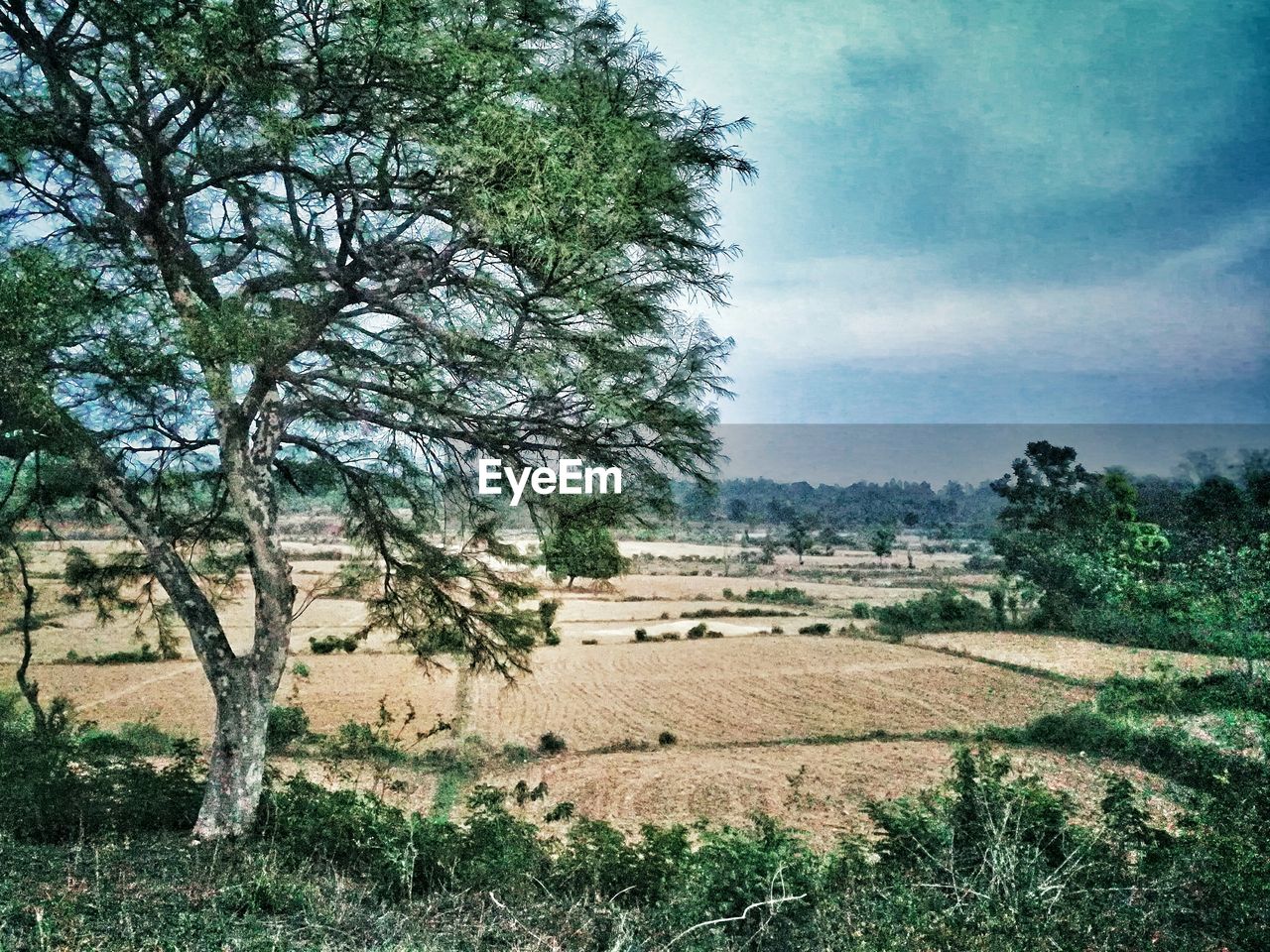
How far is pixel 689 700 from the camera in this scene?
78.9ft

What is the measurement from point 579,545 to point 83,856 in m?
4.17

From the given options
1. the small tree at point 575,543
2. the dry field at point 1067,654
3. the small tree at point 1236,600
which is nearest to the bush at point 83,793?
the small tree at point 575,543

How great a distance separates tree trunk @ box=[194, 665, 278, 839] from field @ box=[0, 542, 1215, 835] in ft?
Result: 11.6

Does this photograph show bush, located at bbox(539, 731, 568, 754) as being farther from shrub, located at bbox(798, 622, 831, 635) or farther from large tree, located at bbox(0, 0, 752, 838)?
shrub, located at bbox(798, 622, 831, 635)

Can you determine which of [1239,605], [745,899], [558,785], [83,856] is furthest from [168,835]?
[1239,605]

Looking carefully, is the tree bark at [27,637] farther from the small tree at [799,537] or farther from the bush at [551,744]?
the small tree at [799,537]

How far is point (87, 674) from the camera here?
82.1ft

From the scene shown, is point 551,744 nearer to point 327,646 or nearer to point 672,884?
point 672,884

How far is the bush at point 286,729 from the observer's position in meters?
16.5

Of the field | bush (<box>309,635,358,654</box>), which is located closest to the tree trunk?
the field

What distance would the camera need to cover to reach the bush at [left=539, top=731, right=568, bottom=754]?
18938 millimetres

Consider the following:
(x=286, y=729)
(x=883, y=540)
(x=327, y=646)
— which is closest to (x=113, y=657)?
(x=327, y=646)
